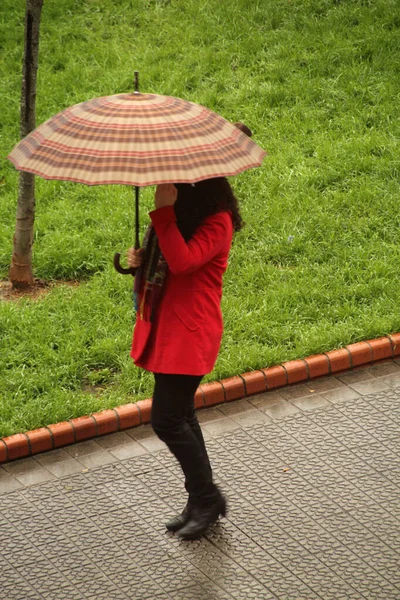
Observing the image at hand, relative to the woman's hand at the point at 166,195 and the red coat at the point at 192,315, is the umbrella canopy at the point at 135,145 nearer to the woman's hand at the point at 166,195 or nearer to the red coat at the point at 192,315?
the woman's hand at the point at 166,195

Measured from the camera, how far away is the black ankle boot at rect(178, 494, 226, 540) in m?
5.22

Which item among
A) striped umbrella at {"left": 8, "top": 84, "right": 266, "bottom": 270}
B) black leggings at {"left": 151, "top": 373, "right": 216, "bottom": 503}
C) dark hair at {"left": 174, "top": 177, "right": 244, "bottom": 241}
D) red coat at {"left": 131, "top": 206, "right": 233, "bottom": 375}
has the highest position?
striped umbrella at {"left": 8, "top": 84, "right": 266, "bottom": 270}

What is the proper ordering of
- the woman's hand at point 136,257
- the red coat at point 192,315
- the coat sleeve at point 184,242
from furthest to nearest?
the woman's hand at point 136,257 → the red coat at point 192,315 → the coat sleeve at point 184,242

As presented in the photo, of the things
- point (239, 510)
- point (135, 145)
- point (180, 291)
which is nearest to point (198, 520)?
point (239, 510)

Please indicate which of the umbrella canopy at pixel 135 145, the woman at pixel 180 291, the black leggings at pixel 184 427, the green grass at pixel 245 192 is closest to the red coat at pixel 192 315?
the woman at pixel 180 291

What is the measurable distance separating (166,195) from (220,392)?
90.9 inches

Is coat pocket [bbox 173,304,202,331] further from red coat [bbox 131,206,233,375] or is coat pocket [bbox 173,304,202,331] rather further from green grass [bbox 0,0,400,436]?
green grass [bbox 0,0,400,436]

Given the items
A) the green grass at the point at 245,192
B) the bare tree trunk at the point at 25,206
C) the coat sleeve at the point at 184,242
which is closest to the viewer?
the coat sleeve at the point at 184,242

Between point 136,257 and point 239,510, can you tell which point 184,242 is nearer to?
point 136,257

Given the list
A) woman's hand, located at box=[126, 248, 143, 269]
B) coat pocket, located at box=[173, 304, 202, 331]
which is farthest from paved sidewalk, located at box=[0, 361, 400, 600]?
woman's hand, located at box=[126, 248, 143, 269]

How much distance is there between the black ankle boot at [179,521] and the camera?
5.30 metres

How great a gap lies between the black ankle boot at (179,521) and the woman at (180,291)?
1.33ft

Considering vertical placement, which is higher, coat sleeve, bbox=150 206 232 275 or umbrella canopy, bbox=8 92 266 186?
umbrella canopy, bbox=8 92 266 186

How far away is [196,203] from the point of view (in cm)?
477
